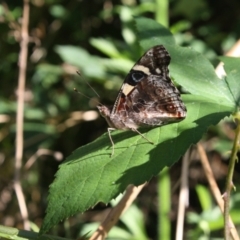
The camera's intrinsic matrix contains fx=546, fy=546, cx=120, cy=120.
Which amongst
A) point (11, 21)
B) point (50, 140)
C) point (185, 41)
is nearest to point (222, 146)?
point (185, 41)

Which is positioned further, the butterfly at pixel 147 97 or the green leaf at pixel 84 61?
the green leaf at pixel 84 61

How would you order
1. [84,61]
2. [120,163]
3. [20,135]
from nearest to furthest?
[120,163] → [20,135] → [84,61]

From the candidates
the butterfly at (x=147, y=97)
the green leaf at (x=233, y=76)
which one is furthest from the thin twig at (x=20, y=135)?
the green leaf at (x=233, y=76)

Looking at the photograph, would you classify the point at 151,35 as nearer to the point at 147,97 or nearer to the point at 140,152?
the point at 147,97

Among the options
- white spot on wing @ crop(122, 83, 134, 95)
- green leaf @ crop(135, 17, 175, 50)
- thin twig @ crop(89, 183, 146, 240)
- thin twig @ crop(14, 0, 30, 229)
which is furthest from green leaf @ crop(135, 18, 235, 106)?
thin twig @ crop(14, 0, 30, 229)

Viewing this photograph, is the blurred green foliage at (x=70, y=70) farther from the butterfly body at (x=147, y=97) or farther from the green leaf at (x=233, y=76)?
the green leaf at (x=233, y=76)

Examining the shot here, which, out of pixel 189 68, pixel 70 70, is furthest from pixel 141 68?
pixel 70 70

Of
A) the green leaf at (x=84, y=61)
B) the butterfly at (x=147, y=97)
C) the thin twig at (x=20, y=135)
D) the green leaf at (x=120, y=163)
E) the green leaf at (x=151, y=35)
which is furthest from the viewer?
the green leaf at (x=84, y=61)
